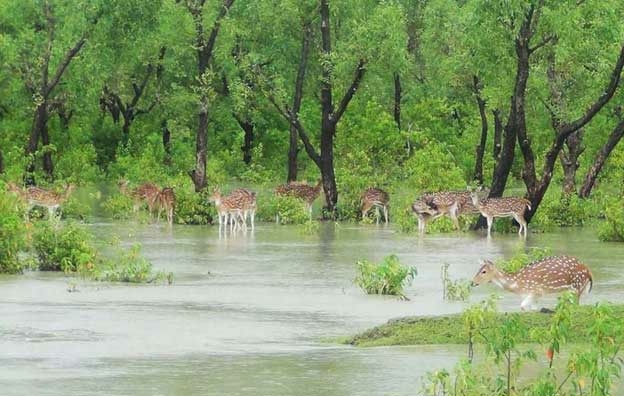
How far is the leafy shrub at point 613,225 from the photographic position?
29.0 m

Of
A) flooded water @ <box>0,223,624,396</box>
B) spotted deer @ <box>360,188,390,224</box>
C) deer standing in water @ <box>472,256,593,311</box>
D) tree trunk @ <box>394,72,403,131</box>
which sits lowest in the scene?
flooded water @ <box>0,223,624,396</box>

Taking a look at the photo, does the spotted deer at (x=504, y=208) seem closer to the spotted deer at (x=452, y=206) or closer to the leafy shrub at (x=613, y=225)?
the spotted deer at (x=452, y=206)

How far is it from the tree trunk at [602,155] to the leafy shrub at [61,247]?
1380 centimetres

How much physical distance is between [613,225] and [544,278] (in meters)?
12.5

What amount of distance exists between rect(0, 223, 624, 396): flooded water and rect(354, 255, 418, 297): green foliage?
26cm

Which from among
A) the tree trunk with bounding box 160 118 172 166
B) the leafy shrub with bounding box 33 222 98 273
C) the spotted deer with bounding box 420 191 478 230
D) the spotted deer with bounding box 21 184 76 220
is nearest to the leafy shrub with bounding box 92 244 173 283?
the leafy shrub with bounding box 33 222 98 273

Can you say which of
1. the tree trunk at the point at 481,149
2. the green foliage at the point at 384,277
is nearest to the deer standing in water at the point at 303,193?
the tree trunk at the point at 481,149

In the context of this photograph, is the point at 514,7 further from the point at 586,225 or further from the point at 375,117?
the point at 375,117

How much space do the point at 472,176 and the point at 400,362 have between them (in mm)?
34556

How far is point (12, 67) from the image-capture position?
44.3 m

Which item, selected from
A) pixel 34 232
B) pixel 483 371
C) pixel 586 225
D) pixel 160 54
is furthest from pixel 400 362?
pixel 160 54

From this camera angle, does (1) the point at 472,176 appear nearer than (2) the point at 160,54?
Yes

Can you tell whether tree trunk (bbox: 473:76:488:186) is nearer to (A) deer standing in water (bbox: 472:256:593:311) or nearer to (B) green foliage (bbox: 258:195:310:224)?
(B) green foliage (bbox: 258:195:310:224)

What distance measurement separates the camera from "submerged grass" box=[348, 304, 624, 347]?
15.2 meters
